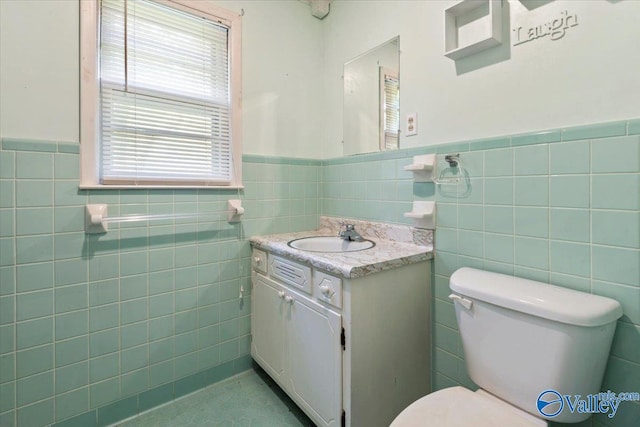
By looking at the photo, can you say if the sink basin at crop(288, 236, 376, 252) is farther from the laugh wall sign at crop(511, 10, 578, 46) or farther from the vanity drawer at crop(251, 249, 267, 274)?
the laugh wall sign at crop(511, 10, 578, 46)

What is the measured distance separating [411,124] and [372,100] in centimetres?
35

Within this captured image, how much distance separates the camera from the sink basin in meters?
1.72

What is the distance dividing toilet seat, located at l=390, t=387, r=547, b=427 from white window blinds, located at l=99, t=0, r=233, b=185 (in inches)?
57.7

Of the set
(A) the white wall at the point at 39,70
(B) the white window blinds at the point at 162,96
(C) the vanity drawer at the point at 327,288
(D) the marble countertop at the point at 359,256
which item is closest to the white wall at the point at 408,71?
(A) the white wall at the point at 39,70

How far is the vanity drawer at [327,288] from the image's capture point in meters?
1.21

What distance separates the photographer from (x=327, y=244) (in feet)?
6.01

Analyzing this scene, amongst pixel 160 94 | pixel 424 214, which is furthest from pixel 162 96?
pixel 424 214

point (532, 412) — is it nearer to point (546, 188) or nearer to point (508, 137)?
point (546, 188)

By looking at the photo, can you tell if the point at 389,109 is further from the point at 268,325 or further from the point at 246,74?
the point at 268,325

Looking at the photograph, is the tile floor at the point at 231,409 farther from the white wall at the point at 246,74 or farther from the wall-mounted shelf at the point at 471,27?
the wall-mounted shelf at the point at 471,27

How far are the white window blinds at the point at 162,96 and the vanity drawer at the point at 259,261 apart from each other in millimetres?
477

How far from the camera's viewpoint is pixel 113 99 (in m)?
1.46

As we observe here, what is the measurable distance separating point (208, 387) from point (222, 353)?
195mm

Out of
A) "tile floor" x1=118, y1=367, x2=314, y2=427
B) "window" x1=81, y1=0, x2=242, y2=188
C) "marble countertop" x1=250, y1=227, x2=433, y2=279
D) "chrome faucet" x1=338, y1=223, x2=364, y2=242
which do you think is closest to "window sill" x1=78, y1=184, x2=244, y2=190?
"window" x1=81, y1=0, x2=242, y2=188
